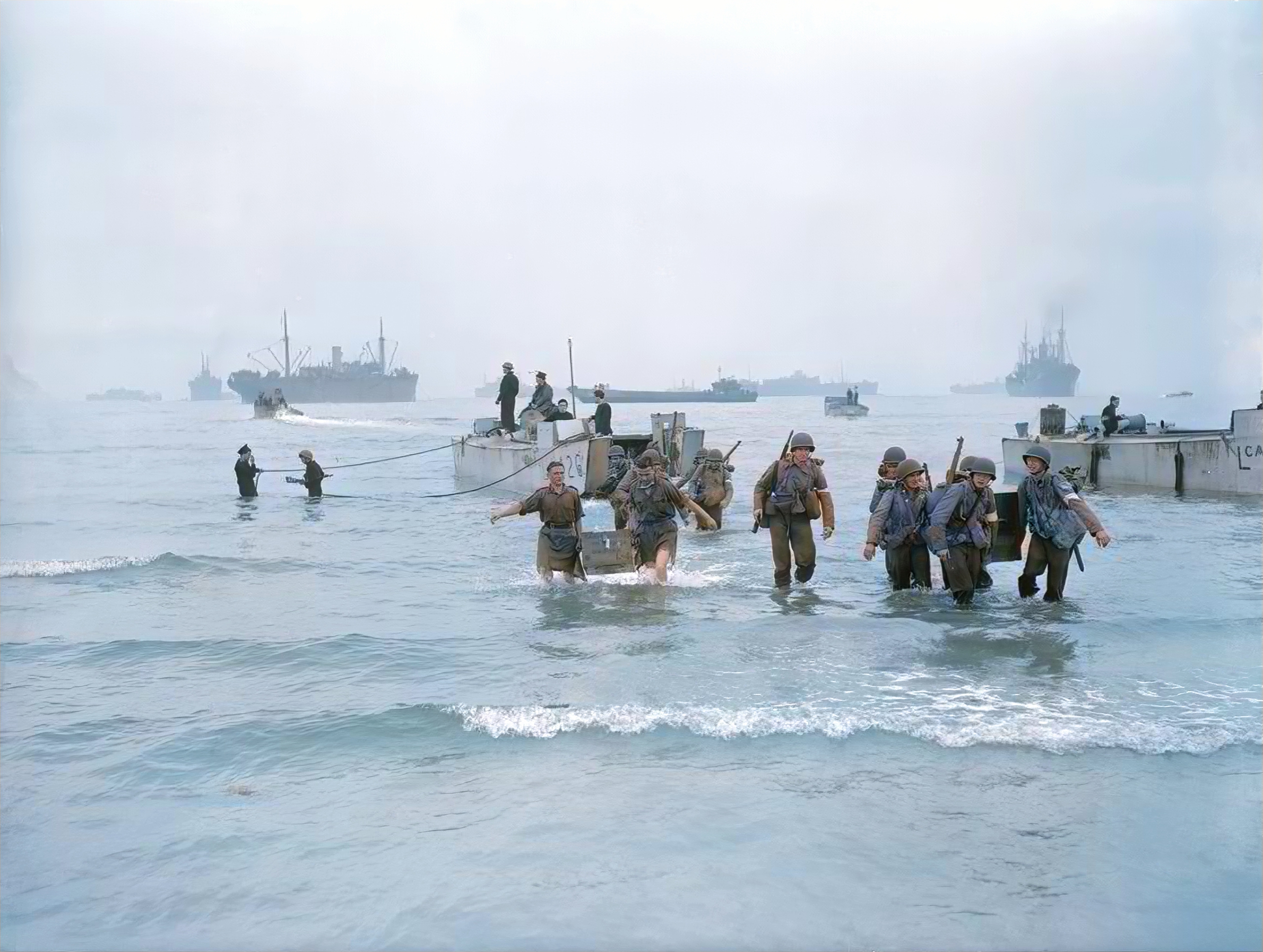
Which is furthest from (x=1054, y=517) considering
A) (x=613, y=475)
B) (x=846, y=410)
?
(x=846, y=410)

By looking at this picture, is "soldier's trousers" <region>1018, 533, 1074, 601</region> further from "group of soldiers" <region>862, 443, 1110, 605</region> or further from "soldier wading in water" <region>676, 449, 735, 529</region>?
"soldier wading in water" <region>676, 449, 735, 529</region>

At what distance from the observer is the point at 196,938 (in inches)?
183

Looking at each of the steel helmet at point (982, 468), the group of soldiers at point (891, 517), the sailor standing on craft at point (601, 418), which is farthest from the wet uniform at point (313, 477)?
the steel helmet at point (982, 468)

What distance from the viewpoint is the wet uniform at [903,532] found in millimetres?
10797

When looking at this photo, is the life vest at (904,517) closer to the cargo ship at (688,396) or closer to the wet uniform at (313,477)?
the wet uniform at (313,477)

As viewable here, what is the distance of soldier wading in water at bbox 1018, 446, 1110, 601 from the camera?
988 centimetres

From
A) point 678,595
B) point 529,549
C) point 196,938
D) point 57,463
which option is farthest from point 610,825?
point 57,463

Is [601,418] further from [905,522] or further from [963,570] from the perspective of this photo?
[963,570]

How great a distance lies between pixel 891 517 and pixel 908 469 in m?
0.62

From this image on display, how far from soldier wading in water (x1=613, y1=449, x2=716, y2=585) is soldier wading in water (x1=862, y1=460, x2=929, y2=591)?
1.78 meters

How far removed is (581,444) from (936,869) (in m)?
16.8

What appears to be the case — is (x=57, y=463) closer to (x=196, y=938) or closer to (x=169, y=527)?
Answer: (x=169, y=527)

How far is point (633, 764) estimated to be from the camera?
21.4 ft

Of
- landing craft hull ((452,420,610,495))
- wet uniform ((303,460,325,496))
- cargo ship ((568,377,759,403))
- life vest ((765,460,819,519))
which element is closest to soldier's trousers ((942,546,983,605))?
life vest ((765,460,819,519))
